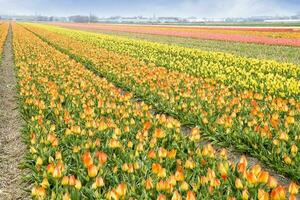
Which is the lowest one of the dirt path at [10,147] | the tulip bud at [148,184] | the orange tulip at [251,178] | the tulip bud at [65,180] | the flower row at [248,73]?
the dirt path at [10,147]

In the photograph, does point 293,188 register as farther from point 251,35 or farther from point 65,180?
point 251,35

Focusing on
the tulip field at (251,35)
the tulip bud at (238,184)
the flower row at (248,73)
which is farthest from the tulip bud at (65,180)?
the tulip field at (251,35)

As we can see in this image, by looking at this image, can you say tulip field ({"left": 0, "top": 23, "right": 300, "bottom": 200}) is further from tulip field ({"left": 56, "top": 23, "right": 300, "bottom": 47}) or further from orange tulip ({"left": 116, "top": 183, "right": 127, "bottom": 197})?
tulip field ({"left": 56, "top": 23, "right": 300, "bottom": 47})

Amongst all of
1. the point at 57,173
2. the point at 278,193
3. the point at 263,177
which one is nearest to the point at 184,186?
the point at 263,177

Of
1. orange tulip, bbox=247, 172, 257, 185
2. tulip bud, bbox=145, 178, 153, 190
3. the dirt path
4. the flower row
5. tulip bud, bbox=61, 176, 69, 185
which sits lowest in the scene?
the dirt path

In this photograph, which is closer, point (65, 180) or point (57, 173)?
point (65, 180)

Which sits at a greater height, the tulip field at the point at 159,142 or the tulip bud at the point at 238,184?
the tulip bud at the point at 238,184

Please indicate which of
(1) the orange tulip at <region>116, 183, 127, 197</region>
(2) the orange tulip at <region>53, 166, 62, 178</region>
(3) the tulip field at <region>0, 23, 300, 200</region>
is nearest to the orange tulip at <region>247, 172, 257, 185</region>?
(3) the tulip field at <region>0, 23, 300, 200</region>

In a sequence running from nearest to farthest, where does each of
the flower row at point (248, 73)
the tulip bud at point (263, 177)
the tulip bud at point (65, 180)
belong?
→ the tulip bud at point (263, 177) < the tulip bud at point (65, 180) < the flower row at point (248, 73)

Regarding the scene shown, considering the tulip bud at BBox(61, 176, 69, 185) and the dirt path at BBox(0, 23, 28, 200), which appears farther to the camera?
the dirt path at BBox(0, 23, 28, 200)

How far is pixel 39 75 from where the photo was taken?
12.9 m

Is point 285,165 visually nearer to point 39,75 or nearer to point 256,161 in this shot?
point 256,161

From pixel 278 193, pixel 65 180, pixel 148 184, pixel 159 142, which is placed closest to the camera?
pixel 278 193

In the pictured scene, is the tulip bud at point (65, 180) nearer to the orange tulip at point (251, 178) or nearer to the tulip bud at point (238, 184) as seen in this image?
the tulip bud at point (238, 184)
